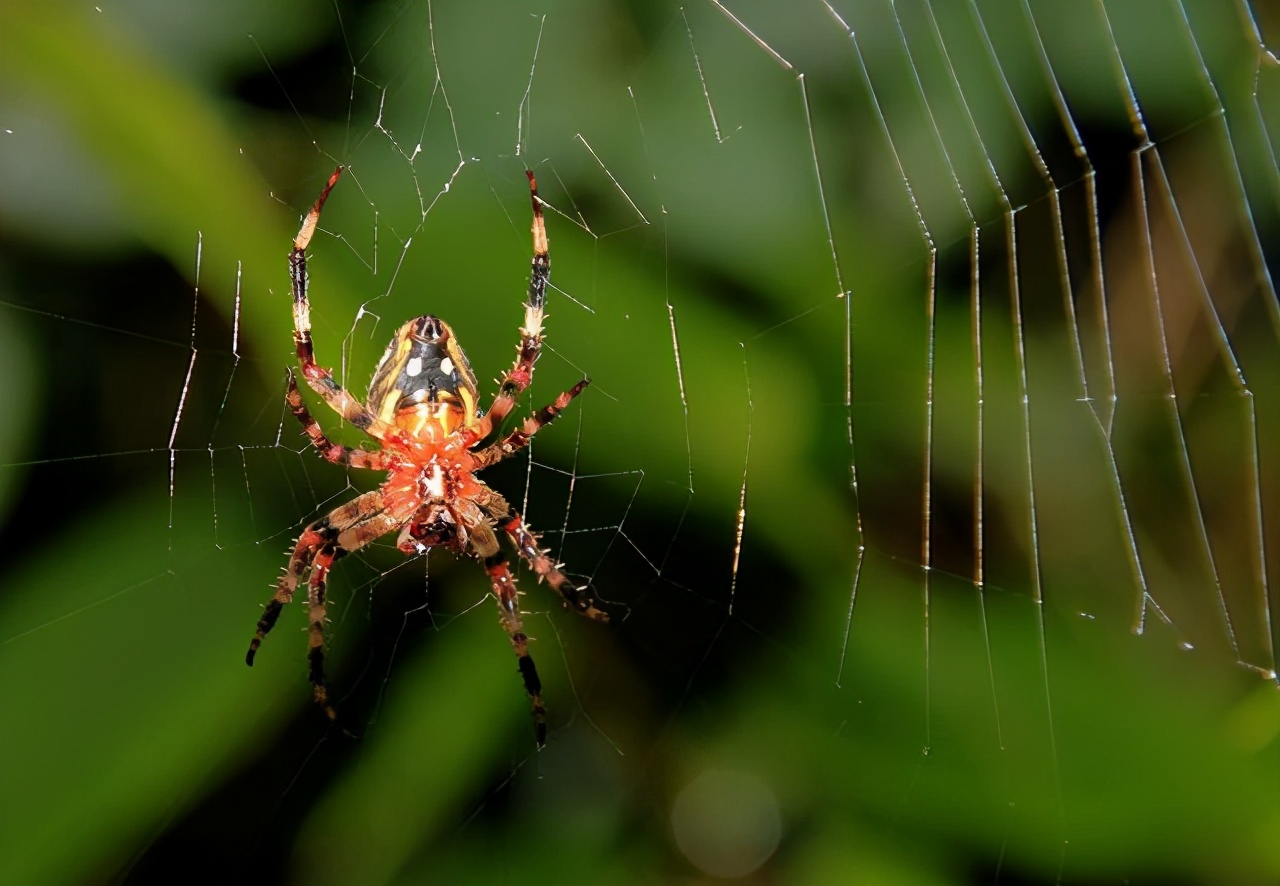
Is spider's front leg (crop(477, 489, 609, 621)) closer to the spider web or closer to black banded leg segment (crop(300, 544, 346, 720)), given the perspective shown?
the spider web

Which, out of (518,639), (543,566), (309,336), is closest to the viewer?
(309,336)

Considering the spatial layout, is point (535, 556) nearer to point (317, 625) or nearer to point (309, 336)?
point (317, 625)

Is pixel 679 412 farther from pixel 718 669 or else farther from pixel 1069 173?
pixel 1069 173

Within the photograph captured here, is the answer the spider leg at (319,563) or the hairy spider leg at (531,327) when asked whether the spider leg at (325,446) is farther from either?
the hairy spider leg at (531,327)

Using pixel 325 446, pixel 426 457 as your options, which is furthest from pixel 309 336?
pixel 426 457

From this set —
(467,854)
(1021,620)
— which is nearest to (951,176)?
(1021,620)

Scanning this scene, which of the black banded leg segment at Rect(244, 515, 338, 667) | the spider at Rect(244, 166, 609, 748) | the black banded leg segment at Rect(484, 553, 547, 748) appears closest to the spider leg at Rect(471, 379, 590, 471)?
the spider at Rect(244, 166, 609, 748)
